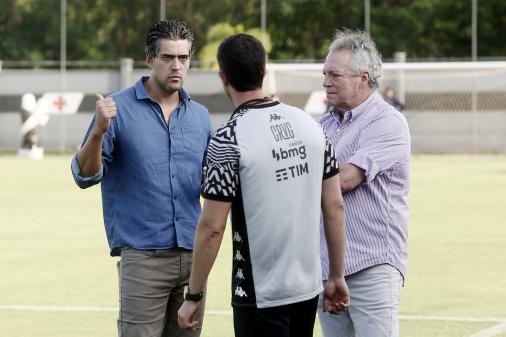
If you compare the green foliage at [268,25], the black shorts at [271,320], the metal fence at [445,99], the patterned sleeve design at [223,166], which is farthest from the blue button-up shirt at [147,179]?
the green foliage at [268,25]

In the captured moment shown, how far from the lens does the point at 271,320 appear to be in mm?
5246

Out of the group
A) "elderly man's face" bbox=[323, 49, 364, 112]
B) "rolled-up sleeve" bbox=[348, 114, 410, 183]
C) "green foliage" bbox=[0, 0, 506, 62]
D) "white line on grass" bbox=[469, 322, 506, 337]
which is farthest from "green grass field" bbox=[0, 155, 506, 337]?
"green foliage" bbox=[0, 0, 506, 62]

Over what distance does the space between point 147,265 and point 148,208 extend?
0.92 ft

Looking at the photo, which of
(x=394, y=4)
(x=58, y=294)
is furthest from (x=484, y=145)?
(x=58, y=294)

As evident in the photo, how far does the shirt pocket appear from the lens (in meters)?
6.57

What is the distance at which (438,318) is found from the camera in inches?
400

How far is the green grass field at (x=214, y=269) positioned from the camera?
1005cm

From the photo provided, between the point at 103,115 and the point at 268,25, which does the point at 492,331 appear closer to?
the point at 103,115

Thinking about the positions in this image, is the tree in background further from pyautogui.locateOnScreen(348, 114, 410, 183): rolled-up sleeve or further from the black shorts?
the black shorts

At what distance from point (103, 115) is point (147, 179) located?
532 millimetres

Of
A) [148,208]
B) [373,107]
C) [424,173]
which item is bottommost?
[424,173]

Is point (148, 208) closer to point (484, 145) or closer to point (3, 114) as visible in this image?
point (484, 145)

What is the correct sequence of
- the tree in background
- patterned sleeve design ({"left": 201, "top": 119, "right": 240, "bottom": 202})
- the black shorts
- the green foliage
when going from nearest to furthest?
patterned sleeve design ({"left": 201, "top": 119, "right": 240, "bottom": 202}), the black shorts, the tree in background, the green foliage

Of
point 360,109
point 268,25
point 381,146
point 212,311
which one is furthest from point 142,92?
point 268,25
